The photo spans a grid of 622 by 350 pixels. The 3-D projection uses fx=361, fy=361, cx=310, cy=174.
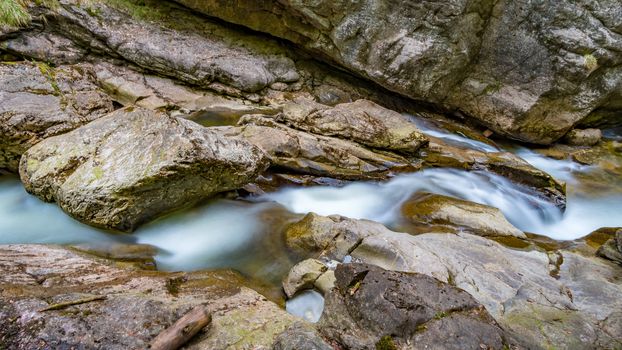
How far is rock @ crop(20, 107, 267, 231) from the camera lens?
5180 millimetres

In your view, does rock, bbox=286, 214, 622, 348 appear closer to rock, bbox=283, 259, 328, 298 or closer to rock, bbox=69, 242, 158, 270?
rock, bbox=283, 259, 328, 298

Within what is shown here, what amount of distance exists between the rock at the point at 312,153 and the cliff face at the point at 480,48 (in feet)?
12.0

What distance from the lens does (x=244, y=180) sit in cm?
625

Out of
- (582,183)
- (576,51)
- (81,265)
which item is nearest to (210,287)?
(81,265)

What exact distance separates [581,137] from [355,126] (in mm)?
8767

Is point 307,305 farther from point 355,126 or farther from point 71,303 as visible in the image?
point 355,126

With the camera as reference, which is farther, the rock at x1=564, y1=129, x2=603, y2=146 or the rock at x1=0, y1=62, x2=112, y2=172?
the rock at x1=564, y1=129, x2=603, y2=146

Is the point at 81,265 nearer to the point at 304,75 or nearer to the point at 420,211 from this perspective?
the point at 420,211

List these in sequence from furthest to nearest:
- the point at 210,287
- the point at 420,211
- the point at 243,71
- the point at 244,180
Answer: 1. the point at 243,71
2. the point at 420,211
3. the point at 244,180
4. the point at 210,287

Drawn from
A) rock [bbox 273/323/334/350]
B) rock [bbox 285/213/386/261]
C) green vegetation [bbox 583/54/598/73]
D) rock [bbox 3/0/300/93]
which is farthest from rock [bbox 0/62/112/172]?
green vegetation [bbox 583/54/598/73]

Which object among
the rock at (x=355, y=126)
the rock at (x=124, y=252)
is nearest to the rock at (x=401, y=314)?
the rock at (x=124, y=252)

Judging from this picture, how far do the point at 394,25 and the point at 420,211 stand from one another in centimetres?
587

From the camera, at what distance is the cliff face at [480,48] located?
9.98 m

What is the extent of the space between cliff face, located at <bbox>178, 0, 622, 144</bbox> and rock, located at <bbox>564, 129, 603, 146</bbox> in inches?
38.1
